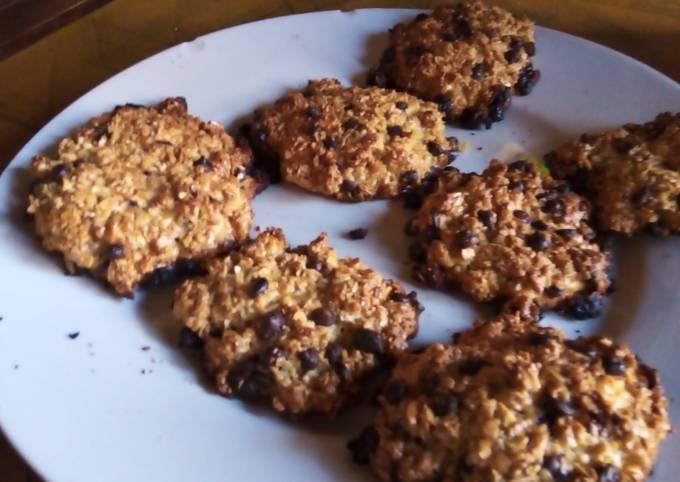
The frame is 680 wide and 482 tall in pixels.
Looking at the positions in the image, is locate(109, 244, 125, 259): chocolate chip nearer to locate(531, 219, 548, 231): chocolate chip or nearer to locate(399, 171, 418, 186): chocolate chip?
locate(399, 171, 418, 186): chocolate chip

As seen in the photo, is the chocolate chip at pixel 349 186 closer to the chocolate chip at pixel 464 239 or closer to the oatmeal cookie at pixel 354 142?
the oatmeal cookie at pixel 354 142

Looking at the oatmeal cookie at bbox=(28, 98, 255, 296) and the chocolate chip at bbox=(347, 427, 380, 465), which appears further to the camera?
the oatmeal cookie at bbox=(28, 98, 255, 296)

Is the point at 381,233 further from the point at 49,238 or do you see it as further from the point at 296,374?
the point at 49,238

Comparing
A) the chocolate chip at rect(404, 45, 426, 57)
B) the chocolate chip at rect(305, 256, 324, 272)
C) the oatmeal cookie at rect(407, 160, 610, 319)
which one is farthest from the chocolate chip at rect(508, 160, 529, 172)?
the chocolate chip at rect(305, 256, 324, 272)

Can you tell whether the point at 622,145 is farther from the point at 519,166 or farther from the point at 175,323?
the point at 175,323

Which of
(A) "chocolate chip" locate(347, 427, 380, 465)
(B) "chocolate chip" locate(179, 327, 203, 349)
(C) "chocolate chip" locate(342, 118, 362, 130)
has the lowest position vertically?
(A) "chocolate chip" locate(347, 427, 380, 465)

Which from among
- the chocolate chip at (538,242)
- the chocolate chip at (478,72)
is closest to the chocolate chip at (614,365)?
the chocolate chip at (538,242)
